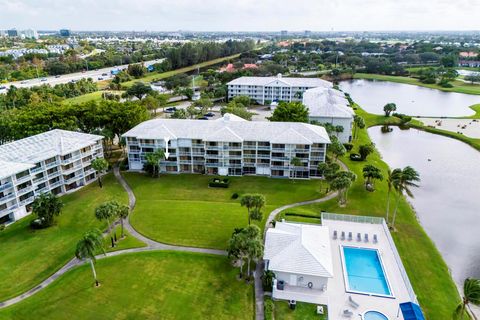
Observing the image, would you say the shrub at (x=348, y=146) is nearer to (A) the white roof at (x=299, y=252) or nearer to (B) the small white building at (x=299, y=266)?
(A) the white roof at (x=299, y=252)

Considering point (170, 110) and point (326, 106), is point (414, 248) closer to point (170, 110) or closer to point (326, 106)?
point (326, 106)

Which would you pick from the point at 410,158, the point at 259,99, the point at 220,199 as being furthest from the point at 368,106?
the point at 220,199

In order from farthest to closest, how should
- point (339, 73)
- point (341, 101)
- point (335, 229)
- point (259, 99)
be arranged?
point (339, 73)
point (259, 99)
point (341, 101)
point (335, 229)

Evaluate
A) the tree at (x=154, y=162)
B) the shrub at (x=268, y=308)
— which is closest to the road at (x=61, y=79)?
the tree at (x=154, y=162)

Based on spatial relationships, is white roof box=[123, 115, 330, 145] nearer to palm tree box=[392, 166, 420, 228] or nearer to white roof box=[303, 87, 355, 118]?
white roof box=[303, 87, 355, 118]

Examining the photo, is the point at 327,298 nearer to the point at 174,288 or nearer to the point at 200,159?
the point at 174,288

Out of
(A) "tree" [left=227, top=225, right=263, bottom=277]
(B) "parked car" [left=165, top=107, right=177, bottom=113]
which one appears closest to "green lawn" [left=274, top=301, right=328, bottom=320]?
(A) "tree" [left=227, top=225, right=263, bottom=277]
